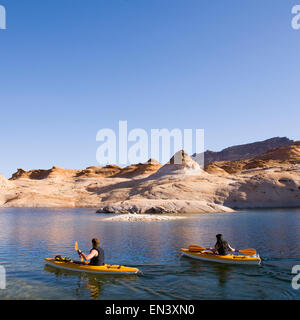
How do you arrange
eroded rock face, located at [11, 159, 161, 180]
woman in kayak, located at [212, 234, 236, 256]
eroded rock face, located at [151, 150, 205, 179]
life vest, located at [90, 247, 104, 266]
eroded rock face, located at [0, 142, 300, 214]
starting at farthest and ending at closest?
eroded rock face, located at [11, 159, 161, 180]
eroded rock face, located at [151, 150, 205, 179]
eroded rock face, located at [0, 142, 300, 214]
woman in kayak, located at [212, 234, 236, 256]
life vest, located at [90, 247, 104, 266]

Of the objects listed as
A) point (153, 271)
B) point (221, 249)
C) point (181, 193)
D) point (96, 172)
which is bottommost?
point (153, 271)

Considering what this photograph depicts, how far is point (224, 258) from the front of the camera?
1828cm

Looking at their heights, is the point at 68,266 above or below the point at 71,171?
below

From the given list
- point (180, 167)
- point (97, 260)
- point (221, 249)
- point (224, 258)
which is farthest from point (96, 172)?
point (97, 260)

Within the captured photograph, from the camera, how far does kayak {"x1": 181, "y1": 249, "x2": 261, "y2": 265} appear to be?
1778cm

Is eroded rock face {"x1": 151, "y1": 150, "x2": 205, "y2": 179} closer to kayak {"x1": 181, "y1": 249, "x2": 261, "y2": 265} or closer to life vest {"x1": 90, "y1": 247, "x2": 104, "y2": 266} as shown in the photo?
kayak {"x1": 181, "y1": 249, "x2": 261, "y2": 265}

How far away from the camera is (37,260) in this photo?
62.8ft

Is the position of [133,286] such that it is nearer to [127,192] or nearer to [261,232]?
[261,232]

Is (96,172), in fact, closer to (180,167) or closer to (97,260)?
(180,167)

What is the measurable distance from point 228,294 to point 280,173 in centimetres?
7145

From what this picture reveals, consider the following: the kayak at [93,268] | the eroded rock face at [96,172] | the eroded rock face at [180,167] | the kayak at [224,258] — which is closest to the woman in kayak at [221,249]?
the kayak at [224,258]

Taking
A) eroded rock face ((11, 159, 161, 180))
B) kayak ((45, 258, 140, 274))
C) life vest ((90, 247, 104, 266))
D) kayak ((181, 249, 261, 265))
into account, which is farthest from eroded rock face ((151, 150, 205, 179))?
life vest ((90, 247, 104, 266))

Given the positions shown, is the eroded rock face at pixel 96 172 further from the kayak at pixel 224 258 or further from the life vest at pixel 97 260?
the life vest at pixel 97 260
